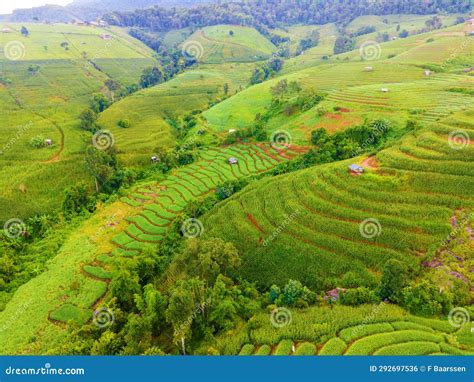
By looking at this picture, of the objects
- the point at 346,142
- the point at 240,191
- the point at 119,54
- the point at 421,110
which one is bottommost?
the point at 240,191

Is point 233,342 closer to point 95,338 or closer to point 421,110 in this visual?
point 95,338

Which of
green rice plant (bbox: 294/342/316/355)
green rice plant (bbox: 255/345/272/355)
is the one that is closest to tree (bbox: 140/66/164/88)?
green rice plant (bbox: 255/345/272/355)

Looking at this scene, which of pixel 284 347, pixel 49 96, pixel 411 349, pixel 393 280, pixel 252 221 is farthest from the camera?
pixel 49 96

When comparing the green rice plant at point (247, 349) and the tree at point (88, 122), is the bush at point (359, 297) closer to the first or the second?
the green rice plant at point (247, 349)

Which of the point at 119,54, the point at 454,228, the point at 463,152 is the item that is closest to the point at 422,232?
the point at 454,228

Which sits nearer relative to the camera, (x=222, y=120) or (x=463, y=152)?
(x=463, y=152)

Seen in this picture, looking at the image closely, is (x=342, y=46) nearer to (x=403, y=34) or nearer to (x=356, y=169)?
(x=403, y=34)

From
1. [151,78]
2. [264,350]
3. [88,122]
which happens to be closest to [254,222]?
[264,350]
